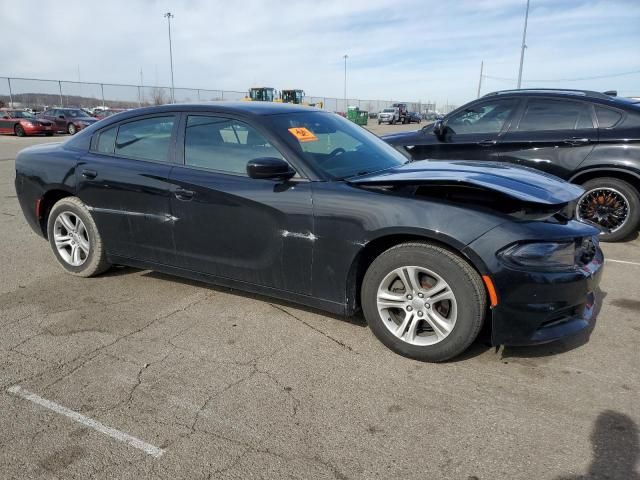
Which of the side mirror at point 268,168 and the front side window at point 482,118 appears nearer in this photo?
the side mirror at point 268,168

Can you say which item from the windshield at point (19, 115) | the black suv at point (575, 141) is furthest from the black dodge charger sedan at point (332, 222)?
the windshield at point (19, 115)

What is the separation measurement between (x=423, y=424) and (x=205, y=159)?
241cm

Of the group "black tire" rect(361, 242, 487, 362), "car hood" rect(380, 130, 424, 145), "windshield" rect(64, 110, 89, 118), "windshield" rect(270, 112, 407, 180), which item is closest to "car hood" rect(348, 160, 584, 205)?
"windshield" rect(270, 112, 407, 180)

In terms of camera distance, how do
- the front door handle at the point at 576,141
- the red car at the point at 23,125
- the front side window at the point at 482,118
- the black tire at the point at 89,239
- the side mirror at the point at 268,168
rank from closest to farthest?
the side mirror at the point at 268,168
the black tire at the point at 89,239
the front door handle at the point at 576,141
the front side window at the point at 482,118
the red car at the point at 23,125

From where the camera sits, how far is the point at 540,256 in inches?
111

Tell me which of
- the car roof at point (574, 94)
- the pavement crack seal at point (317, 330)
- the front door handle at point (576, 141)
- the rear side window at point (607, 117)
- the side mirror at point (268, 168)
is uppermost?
the car roof at point (574, 94)

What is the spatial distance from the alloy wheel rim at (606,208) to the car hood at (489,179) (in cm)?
267

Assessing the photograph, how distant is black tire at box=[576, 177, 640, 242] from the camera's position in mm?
5742

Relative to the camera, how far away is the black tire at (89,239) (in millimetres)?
4410

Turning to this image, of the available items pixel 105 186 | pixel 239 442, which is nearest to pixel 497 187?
pixel 239 442

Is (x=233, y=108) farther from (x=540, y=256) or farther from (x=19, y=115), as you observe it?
(x=19, y=115)

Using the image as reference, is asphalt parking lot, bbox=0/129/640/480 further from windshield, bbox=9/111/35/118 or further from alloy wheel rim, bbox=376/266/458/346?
windshield, bbox=9/111/35/118

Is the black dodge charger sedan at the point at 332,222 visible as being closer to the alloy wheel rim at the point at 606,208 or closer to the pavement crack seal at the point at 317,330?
the pavement crack seal at the point at 317,330

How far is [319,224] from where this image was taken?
3.25 m
